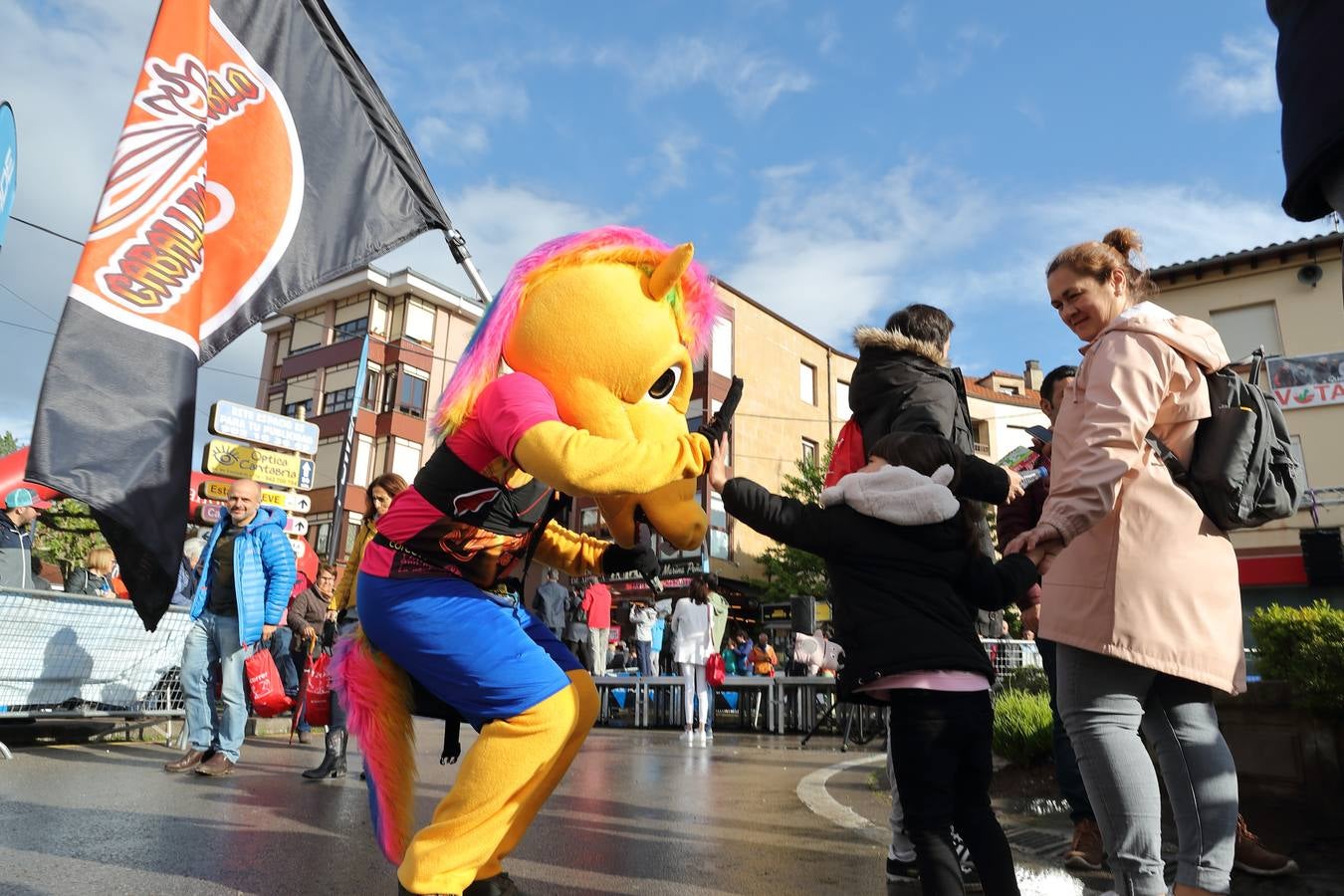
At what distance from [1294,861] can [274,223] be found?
465 cm

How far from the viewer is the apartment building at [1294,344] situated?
2170cm

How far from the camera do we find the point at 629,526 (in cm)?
→ 288

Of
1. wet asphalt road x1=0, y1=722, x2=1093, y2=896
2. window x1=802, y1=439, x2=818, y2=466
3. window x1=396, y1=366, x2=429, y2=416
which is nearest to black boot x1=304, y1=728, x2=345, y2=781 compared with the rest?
wet asphalt road x1=0, y1=722, x2=1093, y2=896

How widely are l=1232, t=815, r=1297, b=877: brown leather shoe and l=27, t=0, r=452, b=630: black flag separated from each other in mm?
3831

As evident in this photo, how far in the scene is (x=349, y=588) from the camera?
5.28 m

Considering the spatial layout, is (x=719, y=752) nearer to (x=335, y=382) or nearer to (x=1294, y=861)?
(x=1294, y=861)

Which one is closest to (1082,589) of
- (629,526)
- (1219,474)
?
(1219,474)

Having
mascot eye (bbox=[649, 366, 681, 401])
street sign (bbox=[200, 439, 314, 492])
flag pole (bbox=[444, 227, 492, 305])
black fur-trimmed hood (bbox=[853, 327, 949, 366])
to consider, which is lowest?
mascot eye (bbox=[649, 366, 681, 401])

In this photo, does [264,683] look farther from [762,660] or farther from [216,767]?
[762,660]

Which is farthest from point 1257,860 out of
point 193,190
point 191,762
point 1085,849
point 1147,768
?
point 191,762

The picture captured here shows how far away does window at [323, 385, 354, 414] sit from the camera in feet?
119

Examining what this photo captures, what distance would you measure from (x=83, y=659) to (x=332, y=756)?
318 centimetres

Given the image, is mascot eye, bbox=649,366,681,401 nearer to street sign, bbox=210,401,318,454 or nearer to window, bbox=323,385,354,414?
street sign, bbox=210,401,318,454

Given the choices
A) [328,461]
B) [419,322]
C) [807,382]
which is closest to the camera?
[328,461]
